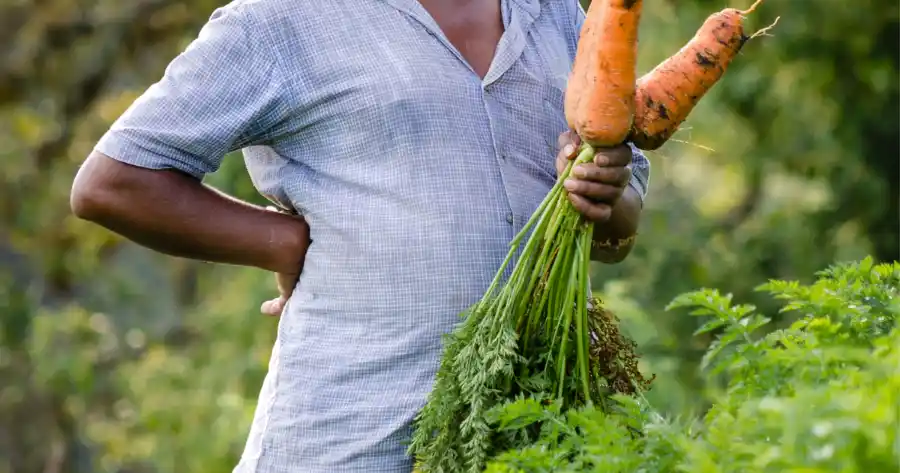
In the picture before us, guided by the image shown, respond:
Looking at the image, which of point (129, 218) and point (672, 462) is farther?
point (129, 218)

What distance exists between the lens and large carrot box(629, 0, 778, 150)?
83.9 inches

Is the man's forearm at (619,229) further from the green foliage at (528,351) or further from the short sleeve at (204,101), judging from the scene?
the short sleeve at (204,101)

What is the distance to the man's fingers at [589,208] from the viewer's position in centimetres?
201

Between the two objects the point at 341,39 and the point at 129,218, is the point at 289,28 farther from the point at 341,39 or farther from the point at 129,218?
the point at 129,218

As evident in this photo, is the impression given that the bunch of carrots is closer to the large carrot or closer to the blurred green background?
the large carrot

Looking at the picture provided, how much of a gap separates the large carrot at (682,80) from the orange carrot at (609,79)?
64 mm

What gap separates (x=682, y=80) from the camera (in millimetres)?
2166

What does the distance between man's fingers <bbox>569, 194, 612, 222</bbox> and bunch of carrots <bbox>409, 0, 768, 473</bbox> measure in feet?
0.05

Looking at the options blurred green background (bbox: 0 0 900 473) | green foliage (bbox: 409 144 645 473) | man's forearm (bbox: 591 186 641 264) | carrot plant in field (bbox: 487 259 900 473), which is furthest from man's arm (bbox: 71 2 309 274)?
blurred green background (bbox: 0 0 900 473)

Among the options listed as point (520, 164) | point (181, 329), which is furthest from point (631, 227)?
point (181, 329)

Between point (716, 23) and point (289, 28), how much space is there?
2.40 feet

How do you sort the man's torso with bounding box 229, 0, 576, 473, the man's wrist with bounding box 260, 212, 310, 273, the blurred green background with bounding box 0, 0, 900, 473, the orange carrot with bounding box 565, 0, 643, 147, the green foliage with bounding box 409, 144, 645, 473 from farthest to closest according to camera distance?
the blurred green background with bounding box 0, 0, 900, 473 → the man's wrist with bounding box 260, 212, 310, 273 → the man's torso with bounding box 229, 0, 576, 473 → the orange carrot with bounding box 565, 0, 643, 147 → the green foliage with bounding box 409, 144, 645, 473

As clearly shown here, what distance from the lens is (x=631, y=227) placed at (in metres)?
2.38

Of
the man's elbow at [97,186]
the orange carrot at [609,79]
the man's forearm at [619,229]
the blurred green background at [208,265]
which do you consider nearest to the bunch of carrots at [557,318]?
the orange carrot at [609,79]
